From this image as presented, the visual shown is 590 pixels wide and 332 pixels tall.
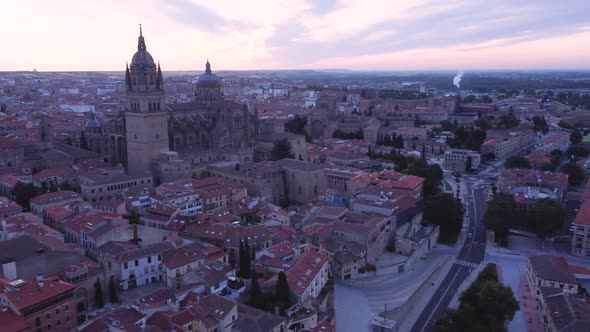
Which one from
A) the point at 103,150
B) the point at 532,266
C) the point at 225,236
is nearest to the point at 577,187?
the point at 532,266

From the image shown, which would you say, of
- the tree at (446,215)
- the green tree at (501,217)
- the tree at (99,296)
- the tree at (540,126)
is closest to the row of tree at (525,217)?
the green tree at (501,217)

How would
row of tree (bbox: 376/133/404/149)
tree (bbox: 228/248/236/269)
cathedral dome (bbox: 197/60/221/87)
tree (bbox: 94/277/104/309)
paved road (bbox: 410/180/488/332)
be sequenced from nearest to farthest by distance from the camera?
tree (bbox: 94/277/104/309) → paved road (bbox: 410/180/488/332) → tree (bbox: 228/248/236/269) → cathedral dome (bbox: 197/60/221/87) → row of tree (bbox: 376/133/404/149)

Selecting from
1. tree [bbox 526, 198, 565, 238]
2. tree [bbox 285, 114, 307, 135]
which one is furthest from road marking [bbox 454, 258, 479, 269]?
tree [bbox 285, 114, 307, 135]

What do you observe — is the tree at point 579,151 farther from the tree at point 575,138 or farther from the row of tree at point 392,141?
the row of tree at point 392,141

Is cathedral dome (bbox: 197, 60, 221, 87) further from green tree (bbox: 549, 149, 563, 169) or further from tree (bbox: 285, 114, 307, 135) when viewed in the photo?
green tree (bbox: 549, 149, 563, 169)

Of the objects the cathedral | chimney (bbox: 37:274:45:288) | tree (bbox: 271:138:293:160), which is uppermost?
the cathedral

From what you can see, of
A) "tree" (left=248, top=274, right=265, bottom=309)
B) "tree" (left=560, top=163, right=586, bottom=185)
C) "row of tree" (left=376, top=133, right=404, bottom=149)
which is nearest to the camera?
"tree" (left=248, top=274, right=265, bottom=309)

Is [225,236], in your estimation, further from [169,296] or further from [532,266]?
[532,266]
